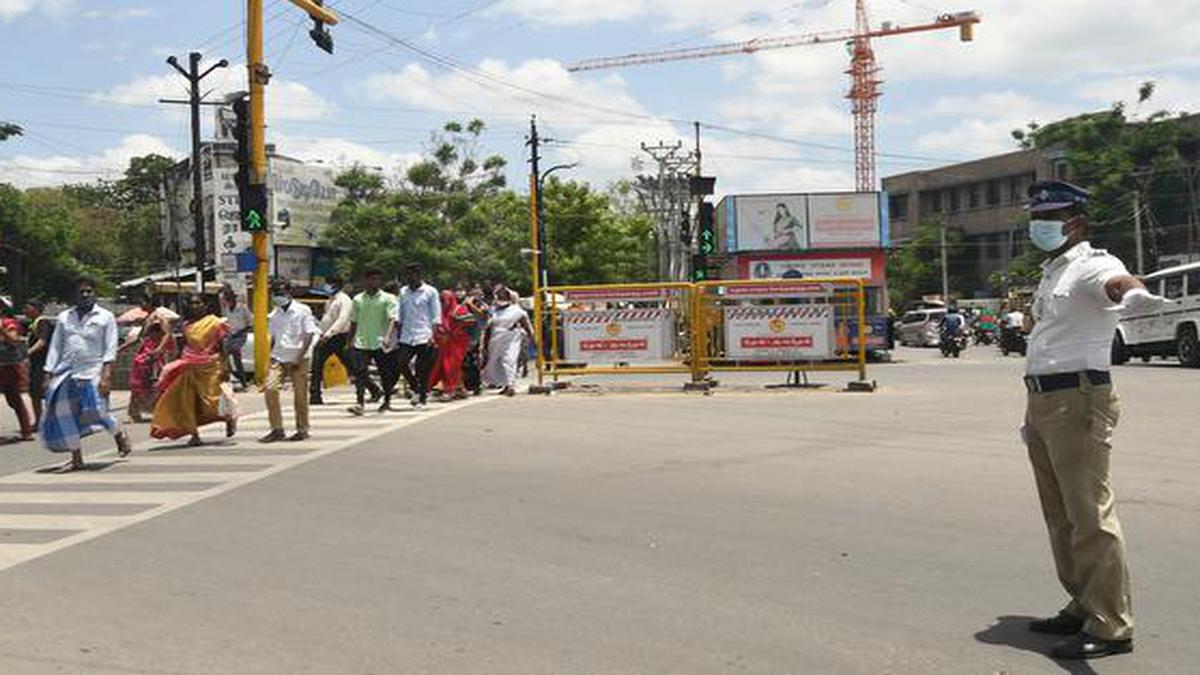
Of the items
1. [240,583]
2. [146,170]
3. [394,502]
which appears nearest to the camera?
[240,583]

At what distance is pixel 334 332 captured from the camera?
43.3 feet

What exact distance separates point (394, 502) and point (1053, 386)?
4789 mm

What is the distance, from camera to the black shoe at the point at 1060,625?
4551 millimetres

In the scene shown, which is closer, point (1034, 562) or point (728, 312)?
point (1034, 562)

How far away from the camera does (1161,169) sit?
55.3 metres

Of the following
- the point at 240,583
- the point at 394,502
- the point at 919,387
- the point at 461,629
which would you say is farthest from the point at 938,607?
the point at 919,387

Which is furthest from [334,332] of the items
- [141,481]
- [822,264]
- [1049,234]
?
[822,264]

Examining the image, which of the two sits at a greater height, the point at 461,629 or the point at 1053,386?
the point at 1053,386

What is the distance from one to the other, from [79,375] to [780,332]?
941 centimetres

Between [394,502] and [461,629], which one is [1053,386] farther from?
[394,502]

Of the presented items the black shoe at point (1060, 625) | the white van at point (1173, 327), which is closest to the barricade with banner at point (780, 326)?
the white van at point (1173, 327)

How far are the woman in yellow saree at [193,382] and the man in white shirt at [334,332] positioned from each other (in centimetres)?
158

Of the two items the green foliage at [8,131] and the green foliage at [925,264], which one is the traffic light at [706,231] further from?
the green foliage at [925,264]

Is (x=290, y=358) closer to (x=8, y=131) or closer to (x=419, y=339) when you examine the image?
(x=419, y=339)
